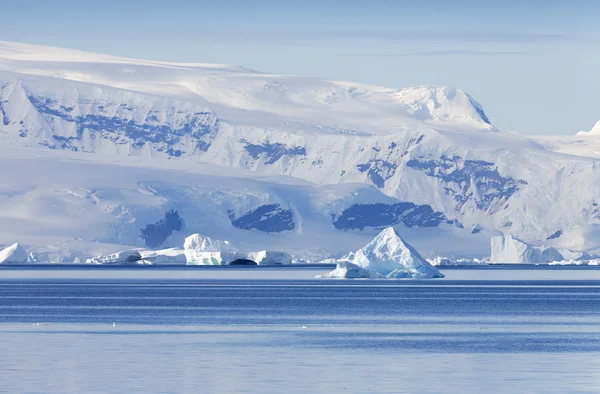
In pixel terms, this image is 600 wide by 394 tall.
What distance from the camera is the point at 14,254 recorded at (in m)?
175

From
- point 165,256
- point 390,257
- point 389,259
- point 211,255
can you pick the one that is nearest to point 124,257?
point 165,256

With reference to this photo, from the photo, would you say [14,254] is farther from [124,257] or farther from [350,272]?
[350,272]

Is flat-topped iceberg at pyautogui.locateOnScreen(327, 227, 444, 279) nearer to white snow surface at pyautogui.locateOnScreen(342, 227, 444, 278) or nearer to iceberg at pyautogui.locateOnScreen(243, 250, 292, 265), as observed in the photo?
white snow surface at pyautogui.locateOnScreen(342, 227, 444, 278)

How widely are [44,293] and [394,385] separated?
61836mm

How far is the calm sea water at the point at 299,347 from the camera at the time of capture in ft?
102

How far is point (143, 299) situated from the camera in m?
80.6

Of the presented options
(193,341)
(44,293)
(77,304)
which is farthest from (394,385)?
(44,293)

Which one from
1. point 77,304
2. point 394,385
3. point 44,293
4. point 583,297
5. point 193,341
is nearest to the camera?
point 394,385

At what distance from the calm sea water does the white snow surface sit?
3725cm

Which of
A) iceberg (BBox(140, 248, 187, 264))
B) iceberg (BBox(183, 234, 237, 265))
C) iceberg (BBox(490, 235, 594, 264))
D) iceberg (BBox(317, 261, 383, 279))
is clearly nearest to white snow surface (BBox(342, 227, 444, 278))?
iceberg (BBox(317, 261, 383, 279))

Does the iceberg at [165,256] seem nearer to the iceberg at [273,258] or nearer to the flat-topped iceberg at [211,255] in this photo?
the flat-topped iceberg at [211,255]

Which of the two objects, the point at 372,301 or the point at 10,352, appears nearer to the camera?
the point at 10,352

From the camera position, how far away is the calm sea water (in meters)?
31.0

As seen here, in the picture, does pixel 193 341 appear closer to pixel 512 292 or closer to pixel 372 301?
pixel 372 301
